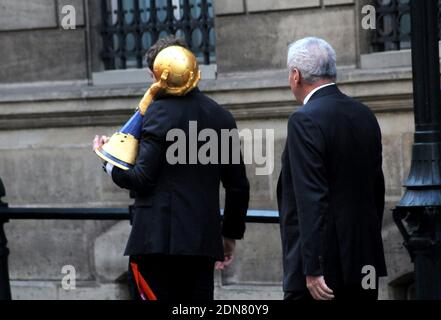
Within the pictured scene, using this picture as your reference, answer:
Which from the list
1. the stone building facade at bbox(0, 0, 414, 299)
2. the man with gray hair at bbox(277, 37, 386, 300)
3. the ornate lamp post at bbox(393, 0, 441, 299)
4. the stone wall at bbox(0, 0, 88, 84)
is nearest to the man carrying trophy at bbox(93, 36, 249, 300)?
the man with gray hair at bbox(277, 37, 386, 300)

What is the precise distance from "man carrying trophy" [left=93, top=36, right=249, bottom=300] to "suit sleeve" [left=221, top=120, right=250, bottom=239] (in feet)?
0.34

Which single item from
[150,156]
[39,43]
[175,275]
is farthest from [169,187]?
[39,43]

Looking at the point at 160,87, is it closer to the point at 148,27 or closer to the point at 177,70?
the point at 177,70

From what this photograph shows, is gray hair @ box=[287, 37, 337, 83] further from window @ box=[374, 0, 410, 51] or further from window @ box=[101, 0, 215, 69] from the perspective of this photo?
window @ box=[101, 0, 215, 69]

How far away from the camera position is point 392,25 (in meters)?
10.5

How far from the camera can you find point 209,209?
6.48 meters

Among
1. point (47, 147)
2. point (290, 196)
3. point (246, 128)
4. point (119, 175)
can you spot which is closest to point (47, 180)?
point (47, 147)

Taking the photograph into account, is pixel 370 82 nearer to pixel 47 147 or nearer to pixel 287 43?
pixel 287 43

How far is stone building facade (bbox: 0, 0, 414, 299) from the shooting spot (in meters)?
10.0

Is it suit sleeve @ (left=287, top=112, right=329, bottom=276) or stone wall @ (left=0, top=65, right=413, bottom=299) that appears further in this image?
stone wall @ (left=0, top=65, right=413, bottom=299)

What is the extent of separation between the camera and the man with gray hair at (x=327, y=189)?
5.59m

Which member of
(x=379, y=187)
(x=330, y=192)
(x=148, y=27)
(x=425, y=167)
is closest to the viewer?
(x=330, y=192)

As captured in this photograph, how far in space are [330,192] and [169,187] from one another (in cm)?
100

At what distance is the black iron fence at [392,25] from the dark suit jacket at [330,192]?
15.1 feet
